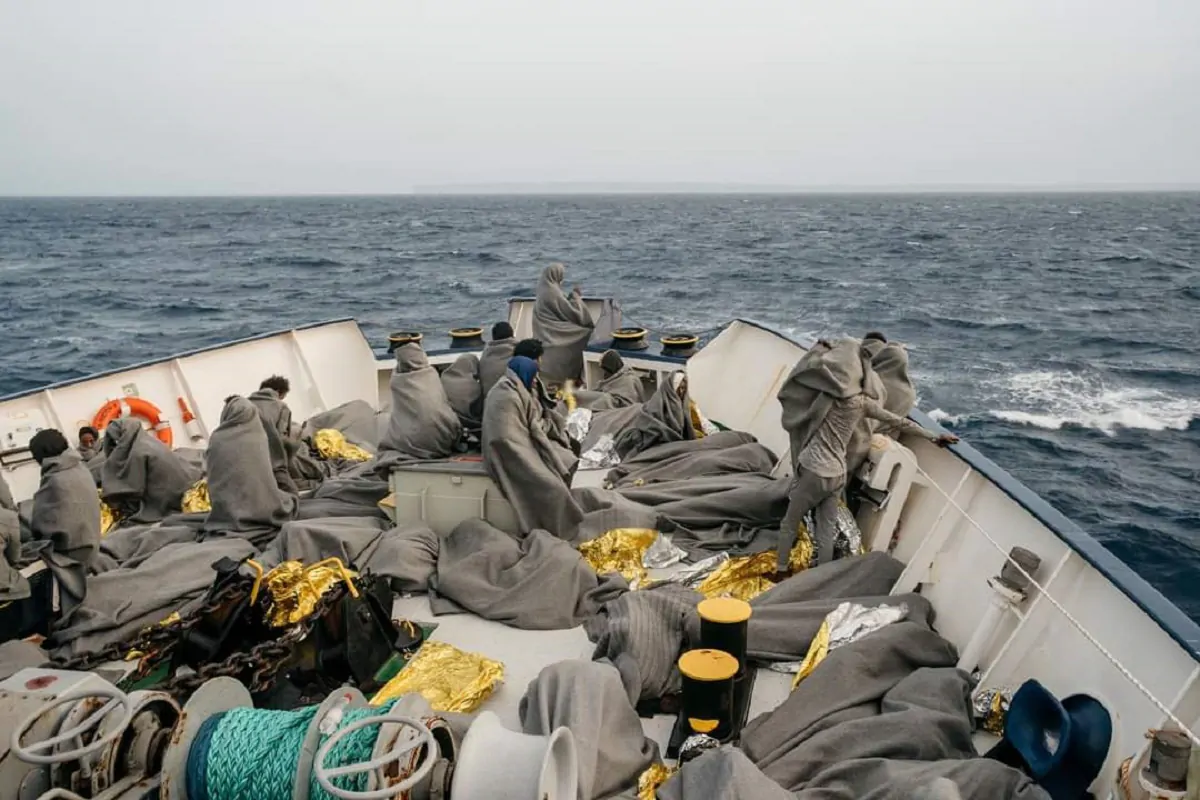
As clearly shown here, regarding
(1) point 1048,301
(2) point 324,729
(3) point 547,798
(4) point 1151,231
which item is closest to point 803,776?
(3) point 547,798

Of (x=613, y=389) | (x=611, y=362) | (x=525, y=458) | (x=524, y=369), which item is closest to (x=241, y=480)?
(x=525, y=458)

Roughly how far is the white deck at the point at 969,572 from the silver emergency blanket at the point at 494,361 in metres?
1.23

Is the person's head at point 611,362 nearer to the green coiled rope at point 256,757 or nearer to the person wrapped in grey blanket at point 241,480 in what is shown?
the person wrapped in grey blanket at point 241,480

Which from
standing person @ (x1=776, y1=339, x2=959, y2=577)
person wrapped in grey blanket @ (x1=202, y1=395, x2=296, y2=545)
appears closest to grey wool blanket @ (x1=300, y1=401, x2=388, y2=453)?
person wrapped in grey blanket @ (x1=202, y1=395, x2=296, y2=545)

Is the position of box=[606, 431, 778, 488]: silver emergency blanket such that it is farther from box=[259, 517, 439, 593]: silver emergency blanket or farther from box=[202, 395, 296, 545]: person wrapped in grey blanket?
box=[202, 395, 296, 545]: person wrapped in grey blanket

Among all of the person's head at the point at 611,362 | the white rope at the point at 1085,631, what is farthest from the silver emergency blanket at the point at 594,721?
the person's head at the point at 611,362

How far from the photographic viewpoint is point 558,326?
9.69m

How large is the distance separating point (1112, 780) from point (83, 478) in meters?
5.33

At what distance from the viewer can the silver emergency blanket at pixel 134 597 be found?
4.62m

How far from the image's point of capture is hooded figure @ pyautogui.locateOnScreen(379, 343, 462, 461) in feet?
20.5

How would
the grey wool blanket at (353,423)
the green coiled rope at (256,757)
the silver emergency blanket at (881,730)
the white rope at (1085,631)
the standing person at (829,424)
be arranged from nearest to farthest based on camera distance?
the green coiled rope at (256,757) → the white rope at (1085,631) → the silver emergency blanket at (881,730) → the standing person at (829,424) → the grey wool blanket at (353,423)

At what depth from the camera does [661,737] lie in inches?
154

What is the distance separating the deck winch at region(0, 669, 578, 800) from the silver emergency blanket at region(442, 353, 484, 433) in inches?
186

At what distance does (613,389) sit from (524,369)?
3652 mm
